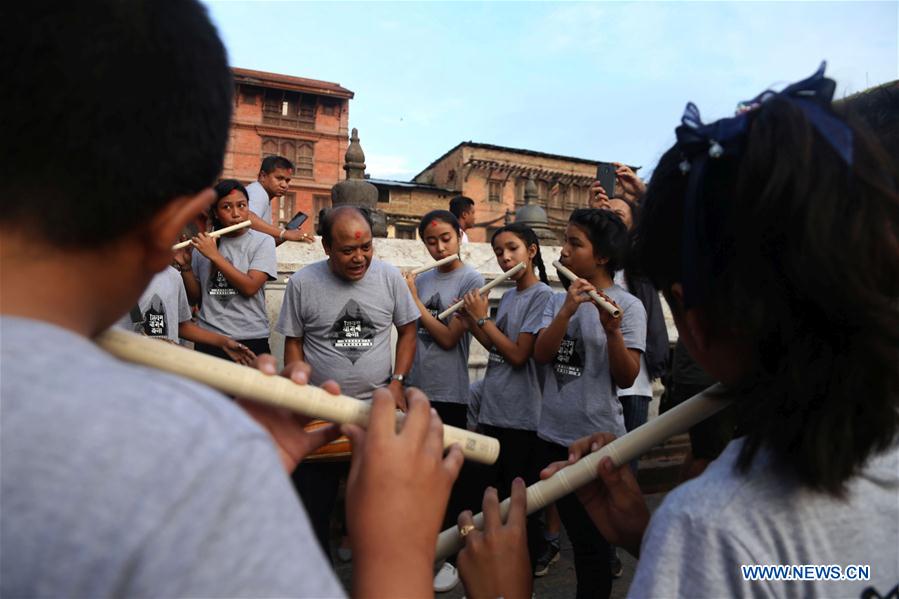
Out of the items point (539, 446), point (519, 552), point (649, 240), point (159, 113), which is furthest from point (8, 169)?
point (539, 446)

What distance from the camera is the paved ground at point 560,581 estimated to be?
3410 mm

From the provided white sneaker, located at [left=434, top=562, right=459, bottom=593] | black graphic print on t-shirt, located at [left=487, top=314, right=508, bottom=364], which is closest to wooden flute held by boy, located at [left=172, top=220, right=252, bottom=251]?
black graphic print on t-shirt, located at [left=487, top=314, right=508, bottom=364]

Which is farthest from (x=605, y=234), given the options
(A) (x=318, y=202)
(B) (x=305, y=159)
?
(B) (x=305, y=159)

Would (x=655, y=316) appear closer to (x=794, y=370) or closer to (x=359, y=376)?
(x=359, y=376)

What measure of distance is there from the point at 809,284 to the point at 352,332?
299cm

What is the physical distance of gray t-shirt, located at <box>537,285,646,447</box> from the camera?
123 inches

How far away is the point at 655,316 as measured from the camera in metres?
3.76

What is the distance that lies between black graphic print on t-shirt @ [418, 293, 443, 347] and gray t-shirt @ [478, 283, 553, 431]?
594mm

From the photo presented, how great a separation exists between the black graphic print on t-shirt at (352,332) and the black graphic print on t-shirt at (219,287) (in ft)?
3.65

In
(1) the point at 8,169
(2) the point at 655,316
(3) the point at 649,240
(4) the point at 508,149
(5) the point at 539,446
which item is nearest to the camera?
(1) the point at 8,169

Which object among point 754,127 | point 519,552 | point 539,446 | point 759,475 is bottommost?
point 539,446

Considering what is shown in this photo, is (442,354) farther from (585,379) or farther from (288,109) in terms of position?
(288,109)

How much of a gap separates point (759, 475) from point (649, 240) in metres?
0.48

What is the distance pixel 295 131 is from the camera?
37.0 m
